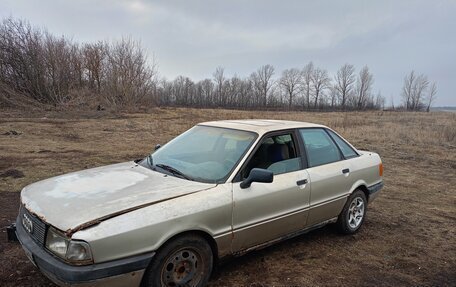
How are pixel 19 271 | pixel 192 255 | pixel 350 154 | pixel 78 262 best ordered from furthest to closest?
pixel 350 154
pixel 19 271
pixel 192 255
pixel 78 262

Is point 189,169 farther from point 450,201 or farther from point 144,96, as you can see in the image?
point 144,96

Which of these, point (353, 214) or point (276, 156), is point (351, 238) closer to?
point (353, 214)

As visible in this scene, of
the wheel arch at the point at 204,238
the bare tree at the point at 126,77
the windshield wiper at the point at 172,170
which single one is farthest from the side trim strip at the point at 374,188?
the bare tree at the point at 126,77

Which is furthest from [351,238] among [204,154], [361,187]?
[204,154]

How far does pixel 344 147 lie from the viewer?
15.6 feet

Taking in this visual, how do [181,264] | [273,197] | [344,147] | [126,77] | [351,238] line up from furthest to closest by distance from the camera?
[126,77] → [344,147] → [351,238] → [273,197] → [181,264]

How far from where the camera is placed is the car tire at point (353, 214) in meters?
4.56

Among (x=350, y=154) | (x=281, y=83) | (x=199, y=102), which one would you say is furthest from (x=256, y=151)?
(x=281, y=83)

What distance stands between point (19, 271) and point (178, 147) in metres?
2.06

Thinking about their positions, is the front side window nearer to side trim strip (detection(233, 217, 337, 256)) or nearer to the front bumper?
side trim strip (detection(233, 217, 337, 256))

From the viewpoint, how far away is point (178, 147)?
4102 millimetres

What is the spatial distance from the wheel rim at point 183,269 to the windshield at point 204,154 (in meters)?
0.71

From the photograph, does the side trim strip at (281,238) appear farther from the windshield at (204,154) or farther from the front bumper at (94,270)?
the front bumper at (94,270)

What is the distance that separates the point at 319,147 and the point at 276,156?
84 centimetres
